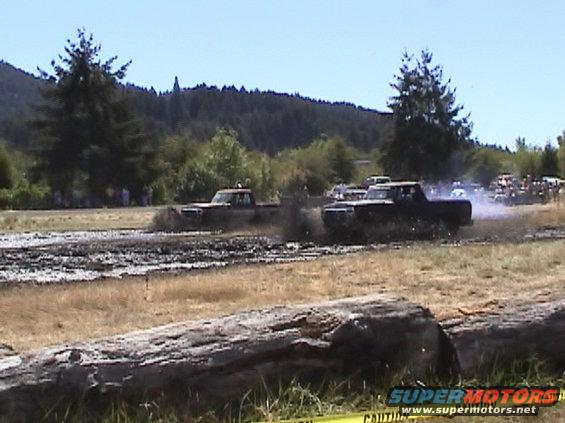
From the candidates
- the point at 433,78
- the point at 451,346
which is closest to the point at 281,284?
the point at 451,346

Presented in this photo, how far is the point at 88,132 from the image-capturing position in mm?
75250

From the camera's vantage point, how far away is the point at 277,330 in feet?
21.8

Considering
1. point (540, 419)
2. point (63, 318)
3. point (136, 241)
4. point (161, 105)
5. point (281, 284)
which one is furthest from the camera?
point (161, 105)

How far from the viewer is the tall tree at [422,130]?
258ft

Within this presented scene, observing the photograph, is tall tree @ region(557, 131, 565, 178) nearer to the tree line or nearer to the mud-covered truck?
the tree line

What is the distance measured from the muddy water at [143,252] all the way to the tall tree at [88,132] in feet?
127

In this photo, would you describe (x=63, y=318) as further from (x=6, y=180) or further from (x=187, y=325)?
(x=6, y=180)

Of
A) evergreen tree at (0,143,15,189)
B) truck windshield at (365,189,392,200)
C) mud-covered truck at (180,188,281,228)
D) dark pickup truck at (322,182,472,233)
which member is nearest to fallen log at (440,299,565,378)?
dark pickup truck at (322,182,472,233)

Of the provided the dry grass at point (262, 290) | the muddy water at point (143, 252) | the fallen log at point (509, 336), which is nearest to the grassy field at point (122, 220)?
the muddy water at point (143, 252)

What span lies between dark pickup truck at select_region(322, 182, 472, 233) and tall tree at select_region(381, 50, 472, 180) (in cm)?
4738

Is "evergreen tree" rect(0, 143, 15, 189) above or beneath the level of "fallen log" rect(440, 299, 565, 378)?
above

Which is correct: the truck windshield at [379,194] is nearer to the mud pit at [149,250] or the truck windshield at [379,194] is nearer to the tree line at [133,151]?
the mud pit at [149,250]

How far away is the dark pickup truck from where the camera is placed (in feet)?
95.0

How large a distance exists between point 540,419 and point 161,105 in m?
191
